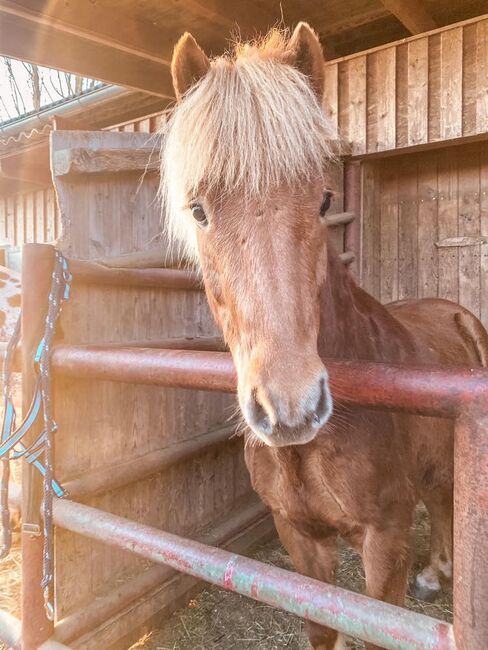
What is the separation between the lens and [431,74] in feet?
11.8

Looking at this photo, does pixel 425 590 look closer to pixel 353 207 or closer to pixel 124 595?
pixel 124 595

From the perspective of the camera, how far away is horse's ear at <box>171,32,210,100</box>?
1.39m

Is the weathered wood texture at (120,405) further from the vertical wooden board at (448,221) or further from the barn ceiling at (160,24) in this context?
the vertical wooden board at (448,221)

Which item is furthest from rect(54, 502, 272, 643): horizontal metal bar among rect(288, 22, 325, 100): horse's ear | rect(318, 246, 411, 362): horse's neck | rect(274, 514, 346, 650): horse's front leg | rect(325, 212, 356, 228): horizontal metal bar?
rect(325, 212, 356, 228): horizontal metal bar

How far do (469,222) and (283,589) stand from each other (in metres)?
4.22

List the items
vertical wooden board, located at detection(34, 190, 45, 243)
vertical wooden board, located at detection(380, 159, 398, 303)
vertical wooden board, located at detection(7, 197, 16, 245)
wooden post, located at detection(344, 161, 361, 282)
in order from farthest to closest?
vertical wooden board, located at detection(7, 197, 16, 245) < vertical wooden board, located at detection(34, 190, 45, 243) < vertical wooden board, located at detection(380, 159, 398, 303) < wooden post, located at detection(344, 161, 361, 282)

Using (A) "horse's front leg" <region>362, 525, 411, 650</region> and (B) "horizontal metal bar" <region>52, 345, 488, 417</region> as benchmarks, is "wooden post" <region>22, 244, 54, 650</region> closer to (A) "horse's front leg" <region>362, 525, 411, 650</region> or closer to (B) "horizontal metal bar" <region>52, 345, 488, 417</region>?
(B) "horizontal metal bar" <region>52, 345, 488, 417</region>

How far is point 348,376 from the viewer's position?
984 millimetres

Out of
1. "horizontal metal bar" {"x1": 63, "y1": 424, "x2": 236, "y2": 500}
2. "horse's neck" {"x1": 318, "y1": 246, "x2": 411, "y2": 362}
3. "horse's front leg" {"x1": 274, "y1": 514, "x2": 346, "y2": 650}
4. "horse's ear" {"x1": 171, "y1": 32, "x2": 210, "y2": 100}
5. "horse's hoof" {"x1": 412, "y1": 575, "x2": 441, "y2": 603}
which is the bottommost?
"horse's hoof" {"x1": 412, "y1": 575, "x2": 441, "y2": 603}

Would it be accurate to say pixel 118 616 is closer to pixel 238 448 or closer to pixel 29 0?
pixel 238 448

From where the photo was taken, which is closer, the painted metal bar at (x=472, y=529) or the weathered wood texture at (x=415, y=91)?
the painted metal bar at (x=472, y=529)

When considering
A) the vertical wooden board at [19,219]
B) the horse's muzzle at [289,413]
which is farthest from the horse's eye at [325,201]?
the vertical wooden board at [19,219]

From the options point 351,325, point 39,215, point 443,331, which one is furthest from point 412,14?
point 39,215

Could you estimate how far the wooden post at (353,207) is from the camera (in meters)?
4.21
